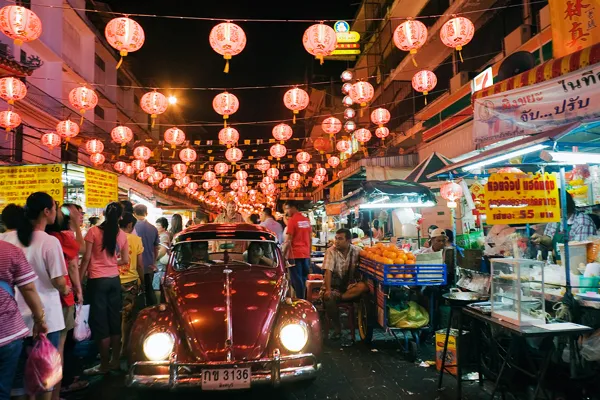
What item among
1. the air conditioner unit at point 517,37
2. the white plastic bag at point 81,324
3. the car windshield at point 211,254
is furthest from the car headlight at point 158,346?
the air conditioner unit at point 517,37

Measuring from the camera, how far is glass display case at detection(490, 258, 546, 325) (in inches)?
154

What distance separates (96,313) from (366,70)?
89.6ft

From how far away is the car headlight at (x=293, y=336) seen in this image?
175 inches

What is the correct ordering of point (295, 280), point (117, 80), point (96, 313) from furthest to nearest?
point (117, 80)
point (295, 280)
point (96, 313)

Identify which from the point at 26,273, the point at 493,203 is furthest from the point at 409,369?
the point at 26,273

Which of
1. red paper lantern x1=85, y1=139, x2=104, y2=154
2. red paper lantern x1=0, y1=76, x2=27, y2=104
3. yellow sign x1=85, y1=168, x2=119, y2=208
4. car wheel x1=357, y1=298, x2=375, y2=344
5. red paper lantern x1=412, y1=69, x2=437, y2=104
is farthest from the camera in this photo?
red paper lantern x1=85, y1=139, x2=104, y2=154

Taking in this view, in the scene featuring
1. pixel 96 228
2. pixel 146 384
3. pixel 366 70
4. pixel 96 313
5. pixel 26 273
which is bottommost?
pixel 146 384

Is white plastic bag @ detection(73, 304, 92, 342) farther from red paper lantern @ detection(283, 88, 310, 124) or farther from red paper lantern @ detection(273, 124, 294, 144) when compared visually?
red paper lantern @ detection(273, 124, 294, 144)

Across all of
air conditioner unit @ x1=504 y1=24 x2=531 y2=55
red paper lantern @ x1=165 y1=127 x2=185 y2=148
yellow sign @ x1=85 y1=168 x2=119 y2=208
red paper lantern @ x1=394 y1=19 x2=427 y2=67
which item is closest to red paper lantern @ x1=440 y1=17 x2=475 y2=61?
red paper lantern @ x1=394 y1=19 x2=427 y2=67

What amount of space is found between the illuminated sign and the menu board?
40.8 ft

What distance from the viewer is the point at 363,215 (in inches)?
770

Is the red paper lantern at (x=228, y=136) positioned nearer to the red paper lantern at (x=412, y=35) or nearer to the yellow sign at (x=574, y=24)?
the red paper lantern at (x=412, y=35)

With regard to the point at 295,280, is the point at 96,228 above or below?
above

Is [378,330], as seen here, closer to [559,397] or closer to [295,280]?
[295,280]
